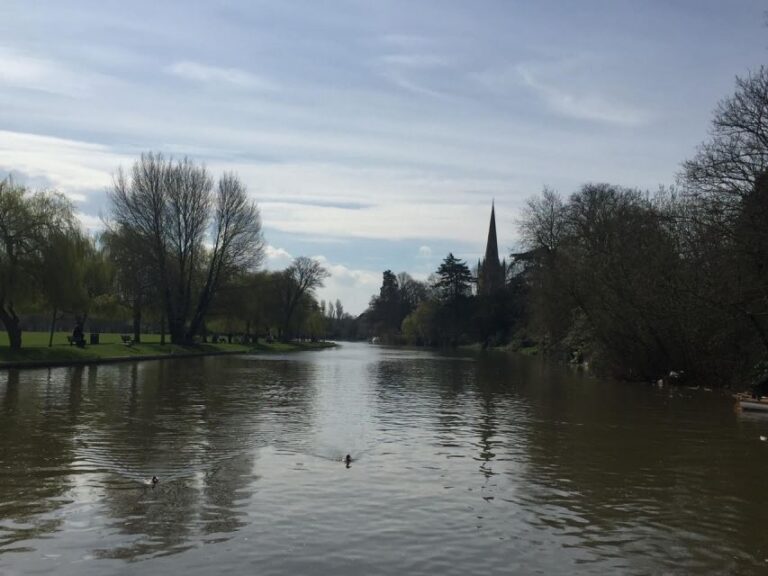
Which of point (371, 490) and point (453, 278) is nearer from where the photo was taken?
point (371, 490)

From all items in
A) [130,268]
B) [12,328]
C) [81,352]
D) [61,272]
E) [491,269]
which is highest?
[491,269]

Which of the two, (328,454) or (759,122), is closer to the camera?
(328,454)

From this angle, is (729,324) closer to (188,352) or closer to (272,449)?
(272,449)

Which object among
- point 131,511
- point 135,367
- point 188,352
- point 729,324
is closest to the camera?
point 131,511

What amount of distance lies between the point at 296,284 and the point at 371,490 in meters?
86.8

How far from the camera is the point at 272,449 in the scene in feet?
45.1

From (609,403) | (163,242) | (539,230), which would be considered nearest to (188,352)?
(163,242)

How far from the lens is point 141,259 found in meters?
56.0

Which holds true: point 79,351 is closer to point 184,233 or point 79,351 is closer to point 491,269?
point 184,233

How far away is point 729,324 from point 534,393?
8.30 metres

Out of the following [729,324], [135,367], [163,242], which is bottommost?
[135,367]

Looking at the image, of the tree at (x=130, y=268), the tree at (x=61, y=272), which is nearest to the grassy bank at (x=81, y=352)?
the tree at (x=61, y=272)

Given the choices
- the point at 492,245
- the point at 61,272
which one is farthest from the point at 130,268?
the point at 492,245

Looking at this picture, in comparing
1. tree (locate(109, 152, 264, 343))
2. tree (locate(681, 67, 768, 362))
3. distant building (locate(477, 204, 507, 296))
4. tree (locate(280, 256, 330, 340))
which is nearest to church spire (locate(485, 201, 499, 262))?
distant building (locate(477, 204, 507, 296))
